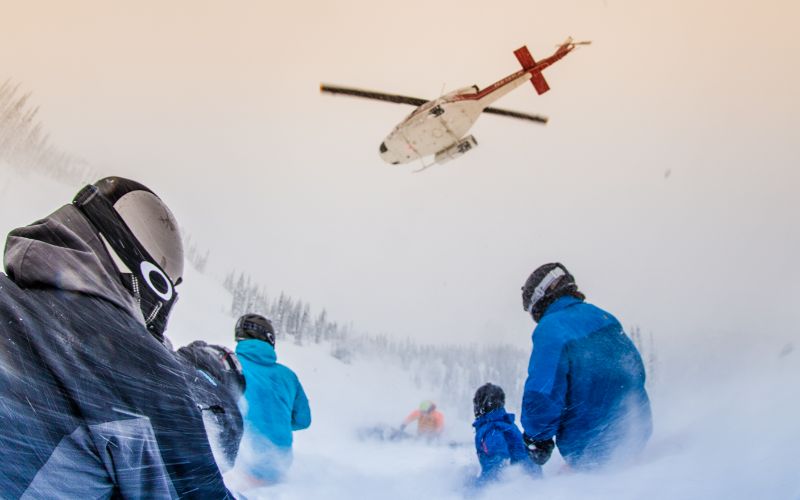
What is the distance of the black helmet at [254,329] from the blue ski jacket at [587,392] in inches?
74.2

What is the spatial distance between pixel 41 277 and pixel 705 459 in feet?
8.59

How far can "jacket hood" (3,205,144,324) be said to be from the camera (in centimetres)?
91

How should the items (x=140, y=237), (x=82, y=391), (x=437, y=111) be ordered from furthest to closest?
(x=437, y=111), (x=140, y=237), (x=82, y=391)

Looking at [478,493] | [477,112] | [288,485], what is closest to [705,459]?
[478,493]

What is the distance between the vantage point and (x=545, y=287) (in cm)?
280

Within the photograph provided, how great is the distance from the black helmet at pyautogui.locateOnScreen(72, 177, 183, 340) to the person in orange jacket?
881 centimetres

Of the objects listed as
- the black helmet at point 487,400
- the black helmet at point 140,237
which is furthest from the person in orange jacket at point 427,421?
the black helmet at point 140,237

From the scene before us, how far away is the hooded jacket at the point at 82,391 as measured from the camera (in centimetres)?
85

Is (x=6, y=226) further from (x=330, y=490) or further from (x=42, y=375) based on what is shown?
(x=42, y=375)

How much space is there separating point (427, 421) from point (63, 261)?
413 inches

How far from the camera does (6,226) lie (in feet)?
49.5

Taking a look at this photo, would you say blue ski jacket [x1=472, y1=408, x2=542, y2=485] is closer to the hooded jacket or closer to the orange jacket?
the hooded jacket

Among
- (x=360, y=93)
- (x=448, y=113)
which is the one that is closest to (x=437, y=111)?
(x=448, y=113)

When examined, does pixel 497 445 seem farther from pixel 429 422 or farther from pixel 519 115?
pixel 519 115
